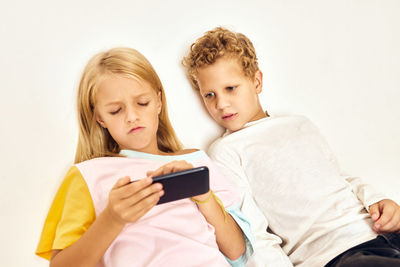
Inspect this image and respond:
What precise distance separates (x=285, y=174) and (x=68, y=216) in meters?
0.69

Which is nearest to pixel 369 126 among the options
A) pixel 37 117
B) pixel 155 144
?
pixel 155 144

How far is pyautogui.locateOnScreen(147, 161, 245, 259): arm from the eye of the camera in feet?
3.30

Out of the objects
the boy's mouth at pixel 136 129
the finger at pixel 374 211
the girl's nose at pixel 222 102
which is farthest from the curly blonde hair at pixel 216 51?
the finger at pixel 374 211

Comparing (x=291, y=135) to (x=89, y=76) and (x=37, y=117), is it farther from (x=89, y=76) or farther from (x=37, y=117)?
(x=37, y=117)

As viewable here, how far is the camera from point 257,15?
1525mm

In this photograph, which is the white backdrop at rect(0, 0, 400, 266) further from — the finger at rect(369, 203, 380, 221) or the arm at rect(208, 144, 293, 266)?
the finger at rect(369, 203, 380, 221)

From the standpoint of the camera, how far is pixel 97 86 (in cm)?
104

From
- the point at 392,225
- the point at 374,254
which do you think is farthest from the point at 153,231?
the point at 392,225

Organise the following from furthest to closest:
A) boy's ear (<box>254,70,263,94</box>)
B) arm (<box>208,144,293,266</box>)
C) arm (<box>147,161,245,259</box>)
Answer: boy's ear (<box>254,70,263,94</box>) → arm (<box>208,144,293,266</box>) → arm (<box>147,161,245,259</box>)

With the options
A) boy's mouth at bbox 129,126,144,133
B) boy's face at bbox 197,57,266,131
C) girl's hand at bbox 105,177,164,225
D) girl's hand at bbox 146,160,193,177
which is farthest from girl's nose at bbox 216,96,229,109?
girl's hand at bbox 105,177,164,225

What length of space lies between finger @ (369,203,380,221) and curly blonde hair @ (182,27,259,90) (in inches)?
23.4

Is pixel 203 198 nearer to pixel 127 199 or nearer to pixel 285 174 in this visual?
pixel 127 199

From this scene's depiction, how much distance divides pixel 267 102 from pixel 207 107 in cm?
29

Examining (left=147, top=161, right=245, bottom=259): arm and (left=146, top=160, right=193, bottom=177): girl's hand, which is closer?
(left=146, top=160, right=193, bottom=177): girl's hand
